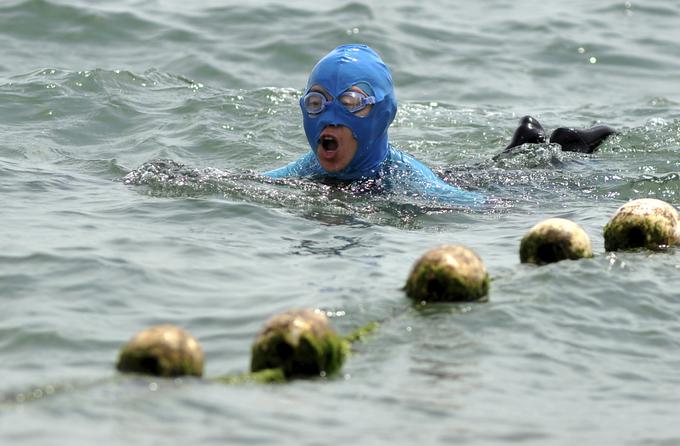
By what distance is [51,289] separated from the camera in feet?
22.8

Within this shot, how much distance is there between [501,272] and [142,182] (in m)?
3.43

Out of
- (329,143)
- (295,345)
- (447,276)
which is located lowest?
(295,345)

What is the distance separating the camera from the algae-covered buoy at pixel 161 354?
17.3ft

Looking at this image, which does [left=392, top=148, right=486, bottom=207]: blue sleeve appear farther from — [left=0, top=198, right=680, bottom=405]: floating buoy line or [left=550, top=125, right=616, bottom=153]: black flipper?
[left=0, top=198, right=680, bottom=405]: floating buoy line

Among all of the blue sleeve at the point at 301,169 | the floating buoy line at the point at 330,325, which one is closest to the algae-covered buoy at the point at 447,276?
the floating buoy line at the point at 330,325

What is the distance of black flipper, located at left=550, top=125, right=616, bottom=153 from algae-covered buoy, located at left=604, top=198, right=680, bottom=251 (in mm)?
3589

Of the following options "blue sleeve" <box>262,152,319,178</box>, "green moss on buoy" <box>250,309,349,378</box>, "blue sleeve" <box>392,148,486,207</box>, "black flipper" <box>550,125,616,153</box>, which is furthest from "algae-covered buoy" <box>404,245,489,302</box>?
"black flipper" <box>550,125,616,153</box>

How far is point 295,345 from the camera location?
18.3ft

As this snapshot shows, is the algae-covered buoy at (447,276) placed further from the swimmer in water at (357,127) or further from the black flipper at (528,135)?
the black flipper at (528,135)

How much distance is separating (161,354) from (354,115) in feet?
16.1

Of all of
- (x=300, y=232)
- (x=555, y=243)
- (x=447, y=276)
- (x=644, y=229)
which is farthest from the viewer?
(x=300, y=232)

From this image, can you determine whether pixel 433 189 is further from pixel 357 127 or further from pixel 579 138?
pixel 579 138

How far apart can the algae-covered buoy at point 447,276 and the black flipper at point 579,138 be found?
5.12 meters

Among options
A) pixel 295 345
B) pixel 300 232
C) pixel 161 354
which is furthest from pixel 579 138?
pixel 161 354
